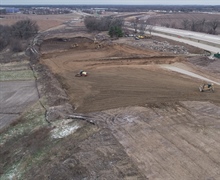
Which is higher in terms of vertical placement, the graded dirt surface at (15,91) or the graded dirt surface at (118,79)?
the graded dirt surface at (118,79)

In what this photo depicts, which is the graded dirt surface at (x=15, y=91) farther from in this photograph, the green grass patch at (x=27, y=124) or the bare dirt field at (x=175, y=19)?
the bare dirt field at (x=175, y=19)

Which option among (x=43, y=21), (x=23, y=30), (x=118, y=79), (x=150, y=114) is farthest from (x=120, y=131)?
(x=43, y=21)

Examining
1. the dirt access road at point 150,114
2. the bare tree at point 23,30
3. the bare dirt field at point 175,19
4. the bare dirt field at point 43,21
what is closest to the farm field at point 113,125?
the dirt access road at point 150,114

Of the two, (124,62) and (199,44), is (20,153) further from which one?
(199,44)

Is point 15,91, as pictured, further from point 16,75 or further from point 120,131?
point 120,131

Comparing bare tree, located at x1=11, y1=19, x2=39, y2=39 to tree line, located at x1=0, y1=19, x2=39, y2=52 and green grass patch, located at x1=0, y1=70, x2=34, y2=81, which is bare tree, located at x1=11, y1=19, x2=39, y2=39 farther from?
green grass patch, located at x1=0, y1=70, x2=34, y2=81

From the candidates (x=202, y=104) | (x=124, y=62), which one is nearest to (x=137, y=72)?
(x=124, y=62)
